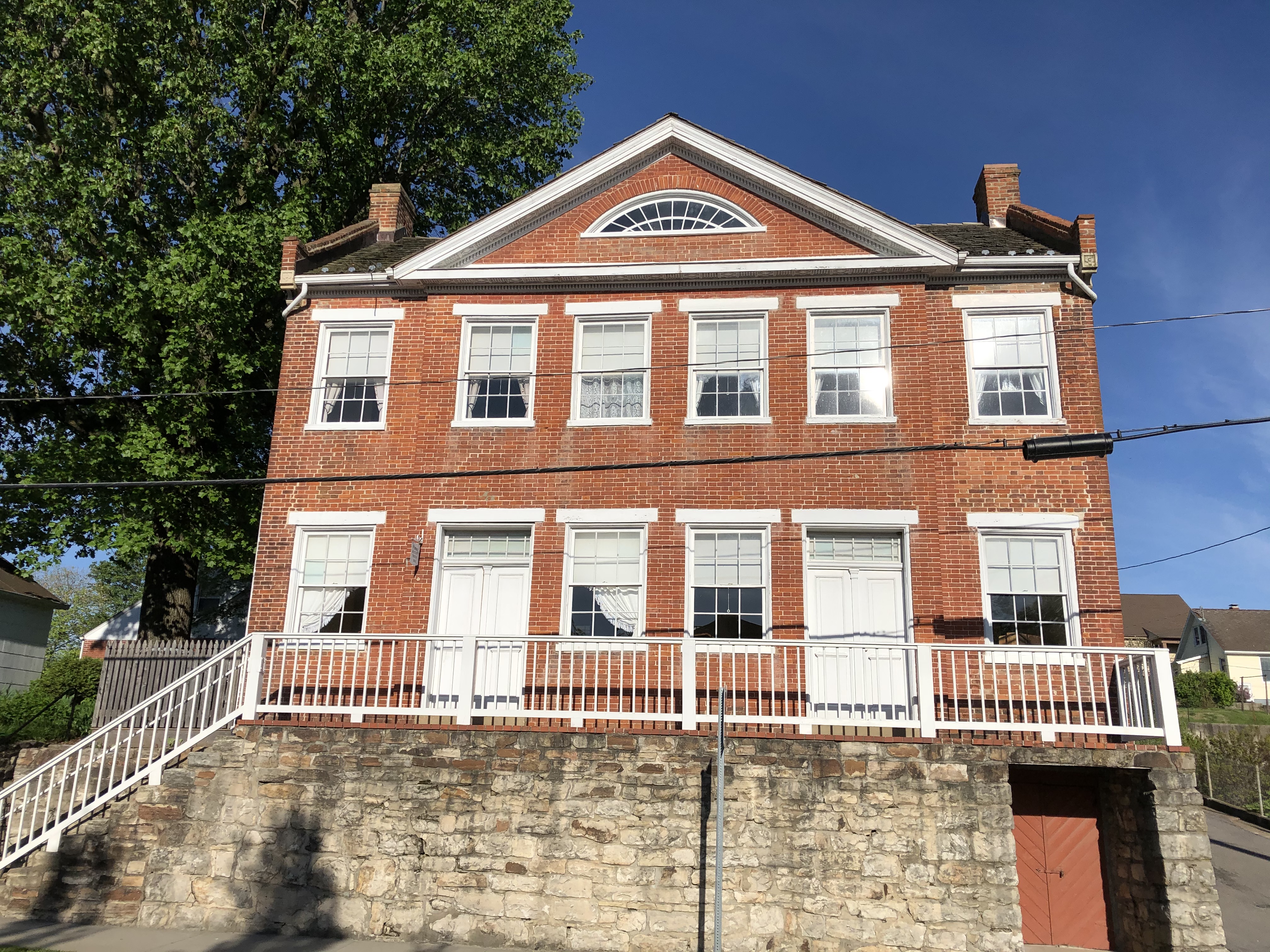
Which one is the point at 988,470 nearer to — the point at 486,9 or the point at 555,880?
the point at 555,880

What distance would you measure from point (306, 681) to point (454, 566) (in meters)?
2.54

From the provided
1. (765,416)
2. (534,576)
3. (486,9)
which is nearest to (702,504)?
(765,416)

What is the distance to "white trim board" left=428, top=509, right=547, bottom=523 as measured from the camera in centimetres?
1291

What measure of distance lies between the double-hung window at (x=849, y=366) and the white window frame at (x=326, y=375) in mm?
6324

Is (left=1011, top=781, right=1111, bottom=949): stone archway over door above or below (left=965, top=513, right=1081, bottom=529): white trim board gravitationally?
below

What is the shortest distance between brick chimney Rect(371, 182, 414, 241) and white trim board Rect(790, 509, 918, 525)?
9.45 meters

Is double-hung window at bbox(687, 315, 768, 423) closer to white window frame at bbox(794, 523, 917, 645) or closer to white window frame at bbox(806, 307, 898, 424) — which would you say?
white window frame at bbox(806, 307, 898, 424)

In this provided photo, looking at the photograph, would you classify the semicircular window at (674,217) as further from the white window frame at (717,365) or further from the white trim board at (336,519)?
the white trim board at (336,519)

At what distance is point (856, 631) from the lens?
1215 centimetres

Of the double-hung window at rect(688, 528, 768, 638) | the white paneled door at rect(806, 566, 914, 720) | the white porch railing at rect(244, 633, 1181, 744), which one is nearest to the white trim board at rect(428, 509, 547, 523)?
the white porch railing at rect(244, 633, 1181, 744)

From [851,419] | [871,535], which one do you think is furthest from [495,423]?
[871,535]

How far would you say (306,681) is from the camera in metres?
11.5

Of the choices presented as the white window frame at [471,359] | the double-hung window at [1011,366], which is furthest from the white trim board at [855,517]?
the white window frame at [471,359]

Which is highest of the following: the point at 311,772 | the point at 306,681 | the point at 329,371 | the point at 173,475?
the point at 329,371
